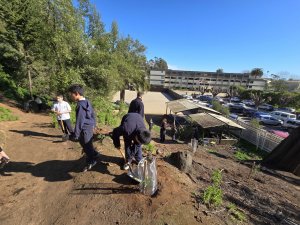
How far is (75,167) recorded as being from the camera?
15.5 ft

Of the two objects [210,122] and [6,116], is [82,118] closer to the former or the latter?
[6,116]

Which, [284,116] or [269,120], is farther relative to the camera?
[284,116]

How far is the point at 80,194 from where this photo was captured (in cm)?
358

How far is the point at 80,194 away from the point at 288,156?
32.4 ft

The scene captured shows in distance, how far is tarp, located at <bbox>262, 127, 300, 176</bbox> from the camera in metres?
9.08

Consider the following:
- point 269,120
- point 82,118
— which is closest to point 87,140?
point 82,118

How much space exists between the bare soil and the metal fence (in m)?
9.16

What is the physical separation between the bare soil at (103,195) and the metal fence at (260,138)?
30.1ft

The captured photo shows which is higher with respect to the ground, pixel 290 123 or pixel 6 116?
pixel 6 116

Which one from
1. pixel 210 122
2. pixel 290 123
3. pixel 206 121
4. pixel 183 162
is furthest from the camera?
pixel 290 123

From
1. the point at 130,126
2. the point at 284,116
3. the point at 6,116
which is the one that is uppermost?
the point at 130,126

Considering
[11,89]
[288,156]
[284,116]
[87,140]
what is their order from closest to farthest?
[87,140] → [288,156] → [11,89] → [284,116]

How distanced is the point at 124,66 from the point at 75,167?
18.1m

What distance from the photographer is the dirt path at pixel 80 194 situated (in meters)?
3.08
